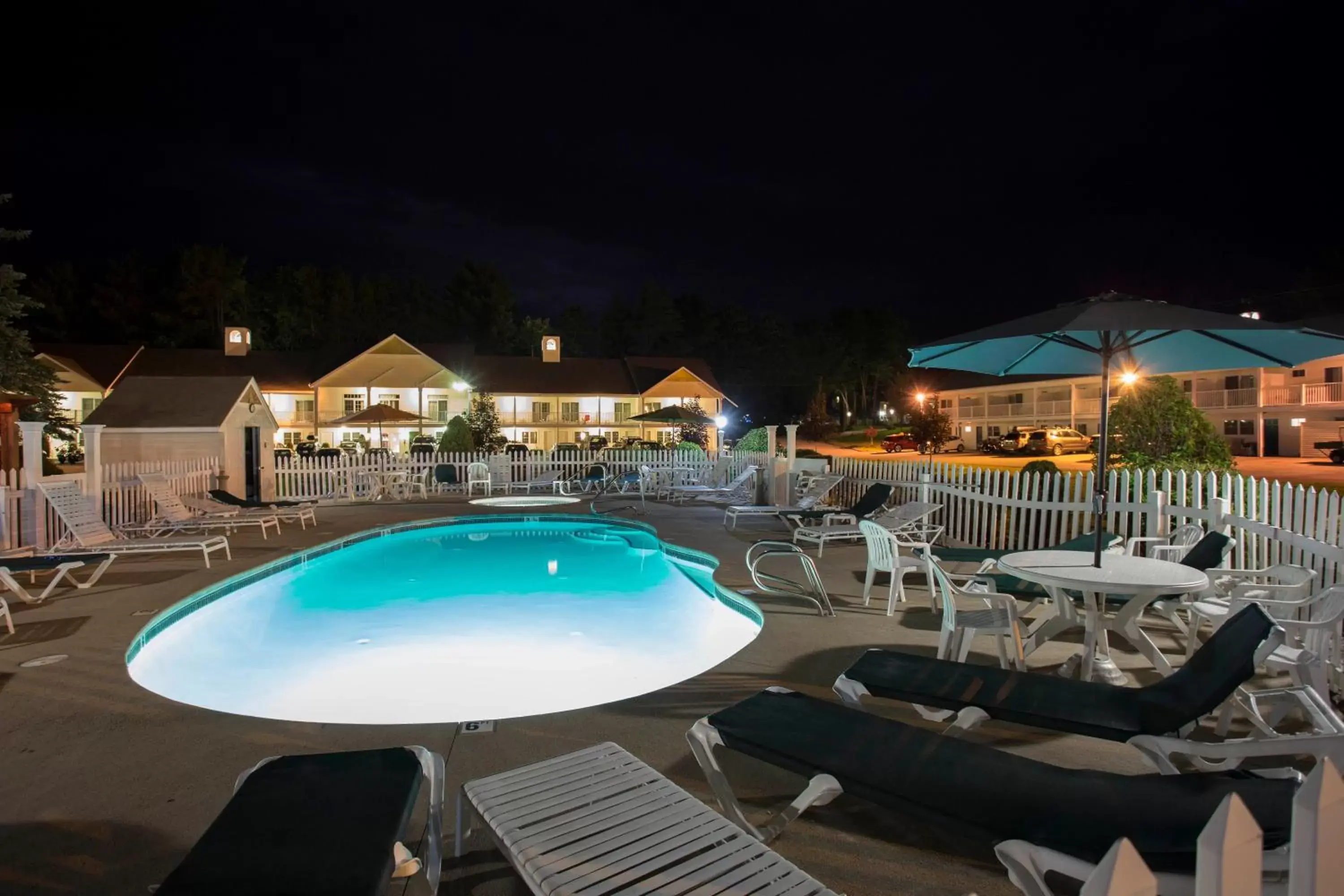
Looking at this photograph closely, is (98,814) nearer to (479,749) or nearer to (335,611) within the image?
(479,749)

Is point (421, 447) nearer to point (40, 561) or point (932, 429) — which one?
point (40, 561)

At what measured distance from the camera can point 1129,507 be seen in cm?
761

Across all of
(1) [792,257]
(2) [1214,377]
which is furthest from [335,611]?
(1) [792,257]

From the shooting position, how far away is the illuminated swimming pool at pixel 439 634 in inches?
237

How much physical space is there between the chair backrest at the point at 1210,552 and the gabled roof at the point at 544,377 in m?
34.7

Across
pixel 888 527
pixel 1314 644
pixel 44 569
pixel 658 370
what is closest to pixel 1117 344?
pixel 1314 644

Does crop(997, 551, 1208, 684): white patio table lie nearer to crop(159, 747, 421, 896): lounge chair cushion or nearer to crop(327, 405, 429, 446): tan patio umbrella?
crop(159, 747, 421, 896): lounge chair cushion

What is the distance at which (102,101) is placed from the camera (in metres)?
28.3

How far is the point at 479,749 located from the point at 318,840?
147 centimetres

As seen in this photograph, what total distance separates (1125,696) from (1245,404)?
3715 centimetres

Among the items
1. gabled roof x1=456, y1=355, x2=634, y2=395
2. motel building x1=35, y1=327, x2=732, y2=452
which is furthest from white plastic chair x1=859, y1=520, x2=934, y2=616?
gabled roof x1=456, y1=355, x2=634, y2=395

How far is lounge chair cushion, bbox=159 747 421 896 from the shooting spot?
6.39ft

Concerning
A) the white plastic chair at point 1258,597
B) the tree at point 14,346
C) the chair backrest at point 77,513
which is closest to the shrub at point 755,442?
the white plastic chair at point 1258,597

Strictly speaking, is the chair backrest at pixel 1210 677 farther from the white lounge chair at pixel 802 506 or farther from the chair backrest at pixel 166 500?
the chair backrest at pixel 166 500
